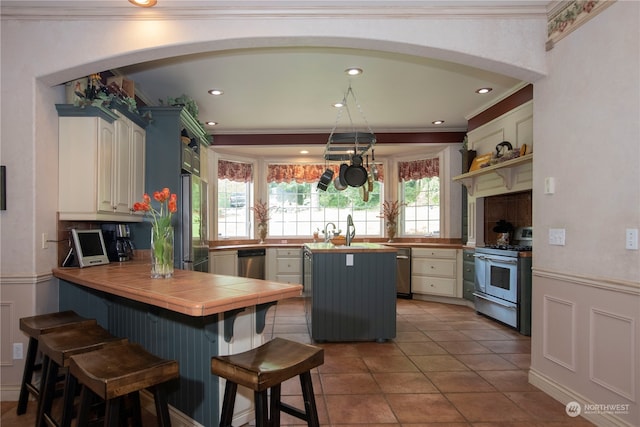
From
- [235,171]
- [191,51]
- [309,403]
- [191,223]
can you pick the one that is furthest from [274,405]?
[235,171]

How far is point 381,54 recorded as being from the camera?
343 cm

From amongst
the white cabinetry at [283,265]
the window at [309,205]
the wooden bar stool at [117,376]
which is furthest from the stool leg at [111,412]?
the window at [309,205]

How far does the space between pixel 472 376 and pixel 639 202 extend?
1709 millimetres

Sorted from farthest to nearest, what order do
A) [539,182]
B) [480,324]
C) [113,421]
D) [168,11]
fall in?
[480,324], [539,182], [168,11], [113,421]

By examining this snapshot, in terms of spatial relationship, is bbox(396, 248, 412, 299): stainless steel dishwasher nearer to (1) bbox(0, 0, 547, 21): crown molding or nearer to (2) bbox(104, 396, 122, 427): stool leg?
(1) bbox(0, 0, 547, 21): crown molding

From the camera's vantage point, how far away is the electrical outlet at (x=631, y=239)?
2.01 metres

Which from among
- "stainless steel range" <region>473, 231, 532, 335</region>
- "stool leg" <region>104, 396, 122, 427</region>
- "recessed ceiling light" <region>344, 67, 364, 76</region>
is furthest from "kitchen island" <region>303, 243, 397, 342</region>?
"stool leg" <region>104, 396, 122, 427</region>

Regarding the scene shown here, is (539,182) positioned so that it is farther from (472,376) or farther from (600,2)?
(472,376)

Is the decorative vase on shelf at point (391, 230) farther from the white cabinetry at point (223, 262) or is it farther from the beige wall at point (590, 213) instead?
the beige wall at point (590, 213)

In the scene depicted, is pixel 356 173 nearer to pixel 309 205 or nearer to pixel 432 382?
pixel 432 382

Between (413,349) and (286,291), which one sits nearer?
(286,291)

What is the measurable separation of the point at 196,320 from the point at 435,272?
14.9ft

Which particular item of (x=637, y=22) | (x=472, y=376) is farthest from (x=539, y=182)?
(x=472, y=376)

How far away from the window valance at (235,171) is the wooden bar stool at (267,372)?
5.04m
